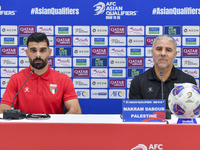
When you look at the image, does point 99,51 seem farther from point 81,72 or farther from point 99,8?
point 99,8

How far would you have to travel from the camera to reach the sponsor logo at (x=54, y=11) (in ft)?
8.80

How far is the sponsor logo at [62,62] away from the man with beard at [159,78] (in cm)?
111

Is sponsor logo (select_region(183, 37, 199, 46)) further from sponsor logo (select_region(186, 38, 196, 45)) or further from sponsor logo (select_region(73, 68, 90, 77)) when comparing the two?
sponsor logo (select_region(73, 68, 90, 77))

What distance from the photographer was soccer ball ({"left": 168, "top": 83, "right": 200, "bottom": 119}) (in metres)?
0.91

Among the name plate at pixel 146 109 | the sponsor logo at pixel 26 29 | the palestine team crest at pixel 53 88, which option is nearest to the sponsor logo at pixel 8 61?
the sponsor logo at pixel 26 29

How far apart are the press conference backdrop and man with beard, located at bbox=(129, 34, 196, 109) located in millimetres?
799

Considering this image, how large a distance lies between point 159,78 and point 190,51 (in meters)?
1.06

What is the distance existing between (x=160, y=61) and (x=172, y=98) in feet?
2.98

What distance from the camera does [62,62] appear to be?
2723 mm

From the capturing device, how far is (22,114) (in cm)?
117

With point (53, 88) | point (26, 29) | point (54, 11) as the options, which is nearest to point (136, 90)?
point (53, 88)

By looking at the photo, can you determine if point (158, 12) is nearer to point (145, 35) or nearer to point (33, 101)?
point (145, 35)

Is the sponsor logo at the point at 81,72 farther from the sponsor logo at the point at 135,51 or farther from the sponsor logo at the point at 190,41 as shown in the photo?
the sponsor logo at the point at 190,41
